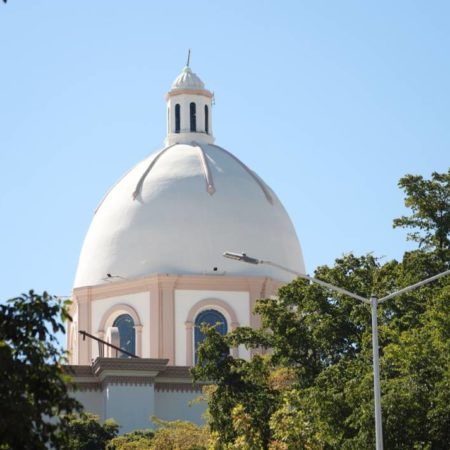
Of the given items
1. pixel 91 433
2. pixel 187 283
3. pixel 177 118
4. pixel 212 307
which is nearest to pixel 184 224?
pixel 187 283

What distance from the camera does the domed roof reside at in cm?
7388

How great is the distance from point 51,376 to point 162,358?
47536 millimetres

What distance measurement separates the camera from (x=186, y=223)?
6800 cm

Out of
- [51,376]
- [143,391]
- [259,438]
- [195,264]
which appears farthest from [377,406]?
[195,264]

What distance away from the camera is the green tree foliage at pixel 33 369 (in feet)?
53.7

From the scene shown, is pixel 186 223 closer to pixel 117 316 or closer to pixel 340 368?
pixel 117 316

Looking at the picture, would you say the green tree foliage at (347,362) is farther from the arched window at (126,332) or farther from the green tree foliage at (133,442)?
the arched window at (126,332)

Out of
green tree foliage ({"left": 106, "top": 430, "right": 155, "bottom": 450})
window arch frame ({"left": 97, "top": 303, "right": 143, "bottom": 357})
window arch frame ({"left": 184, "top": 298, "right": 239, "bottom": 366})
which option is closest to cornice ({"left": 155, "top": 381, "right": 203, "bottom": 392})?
window arch frame ({"left": 184, "top": 298, "right": 239, "bottom": 366})

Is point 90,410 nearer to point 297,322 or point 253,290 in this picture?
point 253,290

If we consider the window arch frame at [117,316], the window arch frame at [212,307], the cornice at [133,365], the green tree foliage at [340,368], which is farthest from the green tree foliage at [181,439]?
the window arch frame at [117,316]

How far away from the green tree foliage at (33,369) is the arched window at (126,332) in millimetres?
49391

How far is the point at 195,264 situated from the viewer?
221 feet

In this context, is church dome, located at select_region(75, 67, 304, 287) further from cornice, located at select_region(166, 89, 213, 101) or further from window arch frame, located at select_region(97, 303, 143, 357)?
cornice, located at select_region(166, 89, 213, 101)

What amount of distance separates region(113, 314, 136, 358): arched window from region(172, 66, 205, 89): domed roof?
526 inches
